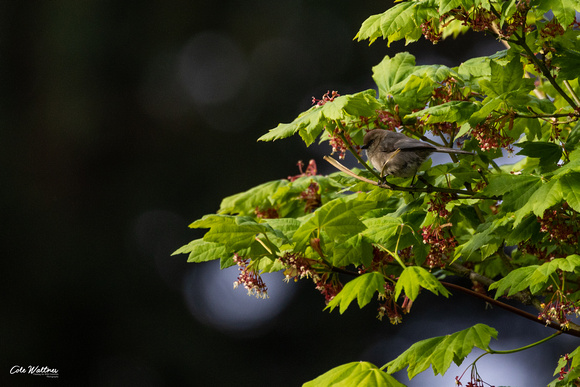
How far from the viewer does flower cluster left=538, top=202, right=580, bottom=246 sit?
2.05 m

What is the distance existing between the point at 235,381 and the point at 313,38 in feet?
12.5

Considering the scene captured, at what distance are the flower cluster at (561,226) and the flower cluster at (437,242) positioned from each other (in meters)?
0.34

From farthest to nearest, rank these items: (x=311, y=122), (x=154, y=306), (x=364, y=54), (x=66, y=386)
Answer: (x=364, y=54), (x=154, y=306), (x=66, y=386), (x=311, y=122)

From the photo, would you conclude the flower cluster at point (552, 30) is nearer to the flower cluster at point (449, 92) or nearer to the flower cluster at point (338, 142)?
the flower cluster at point (449, 92)

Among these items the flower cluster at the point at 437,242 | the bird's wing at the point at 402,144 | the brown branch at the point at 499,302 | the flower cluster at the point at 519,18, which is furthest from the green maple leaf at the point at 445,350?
the flower cluster at the point at 519,18

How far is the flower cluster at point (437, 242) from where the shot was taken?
223cm

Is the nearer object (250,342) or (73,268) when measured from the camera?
(73,268)

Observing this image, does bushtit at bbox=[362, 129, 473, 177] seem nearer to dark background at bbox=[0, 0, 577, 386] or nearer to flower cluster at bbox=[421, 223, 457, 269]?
flower cluster at bbox=[421, 223, 457, 269]

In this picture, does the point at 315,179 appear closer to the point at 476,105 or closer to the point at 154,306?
the point at 476,105

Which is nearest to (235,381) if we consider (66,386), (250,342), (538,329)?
(250,342)

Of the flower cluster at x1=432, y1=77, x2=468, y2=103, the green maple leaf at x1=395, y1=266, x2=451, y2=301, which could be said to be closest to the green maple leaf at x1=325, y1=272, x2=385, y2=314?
the green maple leaf at x1=395, y1=266, x2=451, y2=301

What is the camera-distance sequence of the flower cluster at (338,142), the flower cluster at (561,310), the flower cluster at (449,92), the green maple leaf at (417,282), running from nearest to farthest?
the green maple leaf at (417,282) < the flower cluster at (561,310) < the flower cluster at (338,142) < the flower cluster at (449,92)

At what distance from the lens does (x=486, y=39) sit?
20.2 feet

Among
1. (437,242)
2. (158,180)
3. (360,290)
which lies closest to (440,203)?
(437,242)
